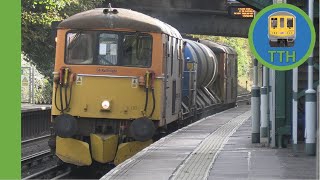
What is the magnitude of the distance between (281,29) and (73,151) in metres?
5.40

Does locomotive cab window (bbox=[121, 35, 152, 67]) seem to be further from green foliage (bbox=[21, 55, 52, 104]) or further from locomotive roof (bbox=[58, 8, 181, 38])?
green foliage (bbox=[21, 55, 52, 104])

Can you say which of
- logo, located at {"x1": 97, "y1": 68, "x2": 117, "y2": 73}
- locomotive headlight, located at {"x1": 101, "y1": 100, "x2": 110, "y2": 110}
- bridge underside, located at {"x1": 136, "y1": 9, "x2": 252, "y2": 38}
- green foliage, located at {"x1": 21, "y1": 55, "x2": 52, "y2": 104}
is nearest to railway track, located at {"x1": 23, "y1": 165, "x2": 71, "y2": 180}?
locomotive headlight, located at {"x1": 101, "y1": 100, "x2": 110, "y2": 110}

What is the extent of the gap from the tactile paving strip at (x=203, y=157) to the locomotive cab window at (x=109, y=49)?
2083mm

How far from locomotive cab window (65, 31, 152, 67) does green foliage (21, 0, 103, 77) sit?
5321 mm

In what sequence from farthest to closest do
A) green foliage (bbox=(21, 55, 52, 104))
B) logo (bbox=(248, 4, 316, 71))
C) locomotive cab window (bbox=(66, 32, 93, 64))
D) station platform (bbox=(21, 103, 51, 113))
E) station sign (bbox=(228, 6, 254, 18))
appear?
1. green foliage (bbox=(21, 55, 52, 104))
2. station platform (bbox=(21, 103, 51, 113))
3. station sign (bbox=(228, 6, 254, 18))
4. locomotive cab window (bbox=(66, 32, 93, 64))
5. logo (bbox=(248, 4, 316, 71))

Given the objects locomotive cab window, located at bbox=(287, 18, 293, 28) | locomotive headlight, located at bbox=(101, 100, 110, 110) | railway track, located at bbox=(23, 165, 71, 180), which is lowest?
railway track, located at bbox=(23, 165, 71, 180)

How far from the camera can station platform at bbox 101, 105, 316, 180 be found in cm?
973

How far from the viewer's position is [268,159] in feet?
37.0

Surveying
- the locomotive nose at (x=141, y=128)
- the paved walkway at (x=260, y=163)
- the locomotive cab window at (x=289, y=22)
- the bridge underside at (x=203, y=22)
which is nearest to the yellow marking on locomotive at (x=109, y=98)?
the locomotive nose at (x=141, y=128)

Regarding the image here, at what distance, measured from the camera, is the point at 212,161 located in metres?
11.1

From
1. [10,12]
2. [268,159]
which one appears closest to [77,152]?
[268,159]

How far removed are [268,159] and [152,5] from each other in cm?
2078

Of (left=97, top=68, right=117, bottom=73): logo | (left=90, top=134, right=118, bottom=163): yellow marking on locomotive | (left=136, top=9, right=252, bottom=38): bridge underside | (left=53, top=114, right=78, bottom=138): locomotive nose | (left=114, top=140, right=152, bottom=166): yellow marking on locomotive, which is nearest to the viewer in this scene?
(left=53, top=114, right=78, bottom=138): locomotive nose

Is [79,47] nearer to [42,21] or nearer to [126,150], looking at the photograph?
[126,150]
